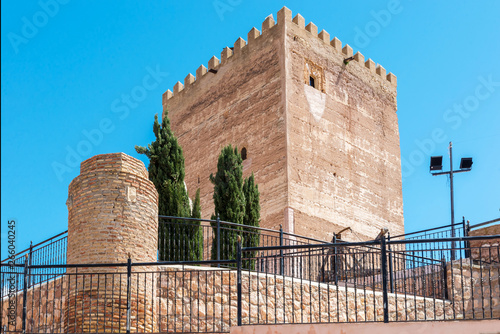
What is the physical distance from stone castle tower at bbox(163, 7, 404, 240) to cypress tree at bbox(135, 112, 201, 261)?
496cm

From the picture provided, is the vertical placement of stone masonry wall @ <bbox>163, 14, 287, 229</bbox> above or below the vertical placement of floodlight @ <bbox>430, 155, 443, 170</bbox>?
above

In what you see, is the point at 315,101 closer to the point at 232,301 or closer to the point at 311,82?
the point at 311,82

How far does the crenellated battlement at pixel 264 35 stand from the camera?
2509cm

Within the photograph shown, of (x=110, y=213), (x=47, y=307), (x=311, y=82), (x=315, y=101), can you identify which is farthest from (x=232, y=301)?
(x=311, y=82)

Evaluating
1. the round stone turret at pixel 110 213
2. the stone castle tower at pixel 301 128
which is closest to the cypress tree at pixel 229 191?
the stone castle tower at pixel 301 128

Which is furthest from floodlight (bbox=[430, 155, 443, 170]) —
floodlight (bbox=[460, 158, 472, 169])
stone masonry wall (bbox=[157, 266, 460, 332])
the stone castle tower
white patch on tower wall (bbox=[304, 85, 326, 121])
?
stone masonry wall (bbox=[157, 266, 460, 332])

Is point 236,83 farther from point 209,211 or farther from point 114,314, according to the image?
point 114,314

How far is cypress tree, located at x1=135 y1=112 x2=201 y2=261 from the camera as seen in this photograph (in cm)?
1452

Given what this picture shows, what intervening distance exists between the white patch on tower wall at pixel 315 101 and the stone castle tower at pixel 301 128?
Answer: 37 millimetres

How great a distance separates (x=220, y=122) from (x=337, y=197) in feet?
16.3

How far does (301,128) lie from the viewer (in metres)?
23.8

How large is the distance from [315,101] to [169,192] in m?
8.91

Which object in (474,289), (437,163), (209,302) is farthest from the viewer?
(437,163)

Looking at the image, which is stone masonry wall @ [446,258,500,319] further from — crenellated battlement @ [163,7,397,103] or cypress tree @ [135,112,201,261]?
crenellated battlement @ [163,7,397,103]
